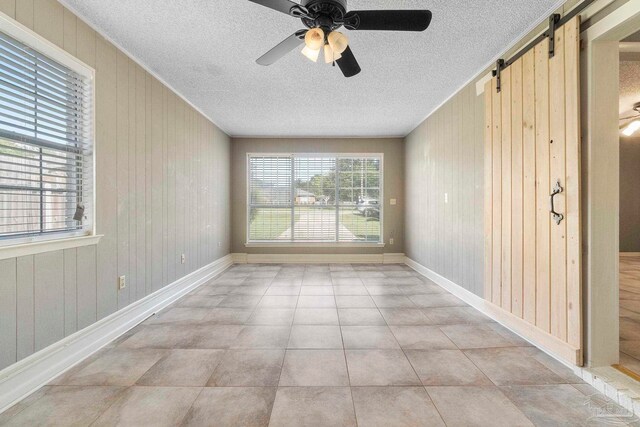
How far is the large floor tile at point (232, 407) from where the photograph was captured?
4.72ft

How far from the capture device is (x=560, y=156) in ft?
6.35

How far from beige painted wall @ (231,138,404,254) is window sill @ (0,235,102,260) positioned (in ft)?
11.1

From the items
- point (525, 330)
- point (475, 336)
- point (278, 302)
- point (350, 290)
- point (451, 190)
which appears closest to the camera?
point (525, 330)

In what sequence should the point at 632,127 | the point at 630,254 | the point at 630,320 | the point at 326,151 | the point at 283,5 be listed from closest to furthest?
the point at 283,5, the point at 630,320, the point at 632,127, the point at 630,254, the point at 326,151

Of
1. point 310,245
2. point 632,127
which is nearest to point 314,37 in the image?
point 310,245

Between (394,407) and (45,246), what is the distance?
2393 mm

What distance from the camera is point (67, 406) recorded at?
155 centimetres

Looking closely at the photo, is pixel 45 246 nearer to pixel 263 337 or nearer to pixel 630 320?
pixel 263 337

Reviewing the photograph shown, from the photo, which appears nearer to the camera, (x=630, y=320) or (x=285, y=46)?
(x=285, y=46)

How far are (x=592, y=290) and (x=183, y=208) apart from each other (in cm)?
407

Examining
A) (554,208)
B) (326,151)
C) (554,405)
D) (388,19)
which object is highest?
(326,151)

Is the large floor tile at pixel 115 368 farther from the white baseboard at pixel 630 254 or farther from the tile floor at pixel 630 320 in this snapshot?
the white baseboard at pixel 630 254

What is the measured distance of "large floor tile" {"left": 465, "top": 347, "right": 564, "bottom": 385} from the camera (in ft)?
5.84

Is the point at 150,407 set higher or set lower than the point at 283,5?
lower
